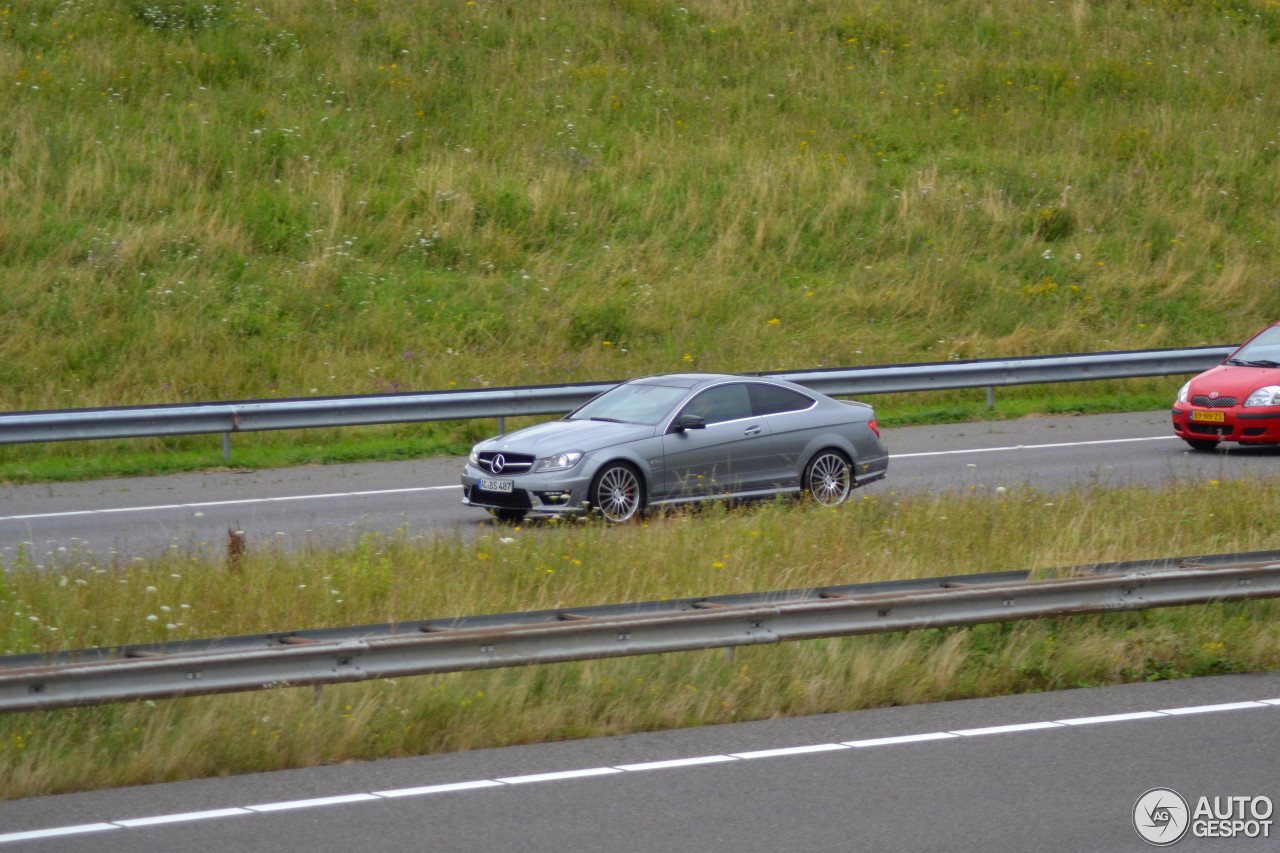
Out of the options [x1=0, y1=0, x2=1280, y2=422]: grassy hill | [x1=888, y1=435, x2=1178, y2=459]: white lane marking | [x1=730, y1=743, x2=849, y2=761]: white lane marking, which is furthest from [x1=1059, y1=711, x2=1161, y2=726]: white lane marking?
[x1=0, y1=0, x2=1280, y2=422]: grassy hill

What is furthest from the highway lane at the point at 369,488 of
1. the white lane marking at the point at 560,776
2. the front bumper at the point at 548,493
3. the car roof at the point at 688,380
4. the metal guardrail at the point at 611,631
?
the white lane marking at the point at 560,776

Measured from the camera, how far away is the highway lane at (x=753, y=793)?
5609 mm

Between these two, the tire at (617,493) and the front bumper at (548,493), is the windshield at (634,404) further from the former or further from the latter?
the front bumper at (548,493)

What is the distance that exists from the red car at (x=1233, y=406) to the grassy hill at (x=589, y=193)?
603 centimetres

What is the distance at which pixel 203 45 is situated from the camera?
26.8 meters

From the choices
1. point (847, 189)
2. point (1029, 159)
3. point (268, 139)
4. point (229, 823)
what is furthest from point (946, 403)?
point (229, 823)

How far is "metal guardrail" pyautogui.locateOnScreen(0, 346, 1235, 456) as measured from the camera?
625 inches

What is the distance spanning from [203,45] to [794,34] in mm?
12721

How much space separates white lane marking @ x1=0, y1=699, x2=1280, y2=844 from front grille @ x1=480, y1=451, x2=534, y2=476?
6096 mm

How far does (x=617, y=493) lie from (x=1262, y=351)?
9086 millimetres

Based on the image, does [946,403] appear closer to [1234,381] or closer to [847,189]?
[1234,381]

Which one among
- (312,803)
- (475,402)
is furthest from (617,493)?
(312,803)

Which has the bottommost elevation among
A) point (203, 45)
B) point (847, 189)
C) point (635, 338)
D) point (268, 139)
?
point (635, 338)

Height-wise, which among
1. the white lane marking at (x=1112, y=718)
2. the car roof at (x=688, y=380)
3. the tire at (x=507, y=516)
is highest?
the car roof at (x=688, y=380)
